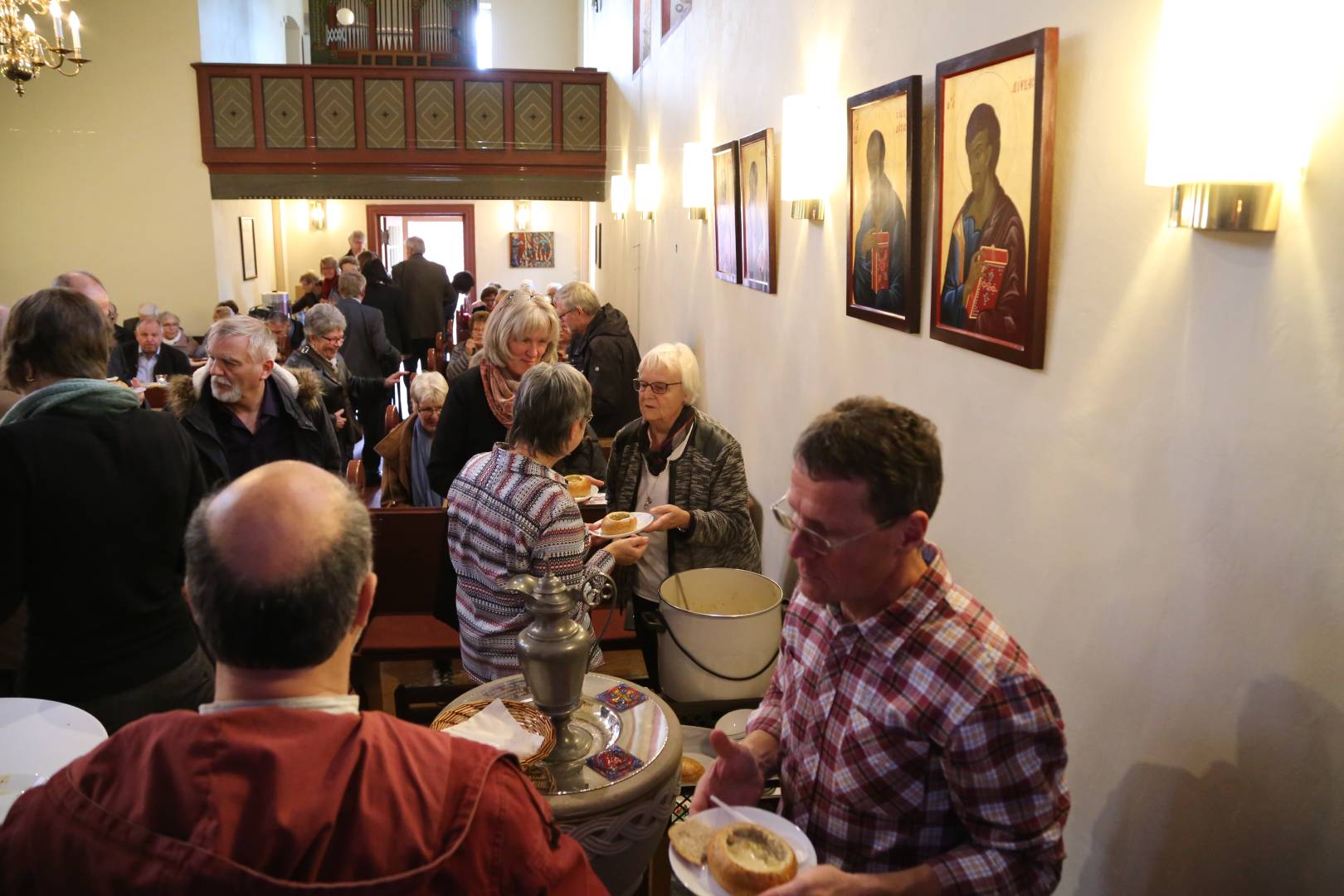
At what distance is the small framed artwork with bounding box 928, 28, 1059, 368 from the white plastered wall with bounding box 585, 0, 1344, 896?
0.05 meters

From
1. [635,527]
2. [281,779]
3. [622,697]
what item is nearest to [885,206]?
[635,527]

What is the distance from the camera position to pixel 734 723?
303 cm

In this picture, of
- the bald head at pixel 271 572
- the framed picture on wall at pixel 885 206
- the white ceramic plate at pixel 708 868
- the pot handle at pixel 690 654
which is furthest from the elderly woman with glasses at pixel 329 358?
the bald head at pixel 271 572

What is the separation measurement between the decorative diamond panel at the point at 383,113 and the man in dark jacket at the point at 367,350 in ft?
8.50

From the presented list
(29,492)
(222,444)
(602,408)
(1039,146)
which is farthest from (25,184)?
(1039,146)

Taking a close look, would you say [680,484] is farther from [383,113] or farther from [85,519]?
[383,113]

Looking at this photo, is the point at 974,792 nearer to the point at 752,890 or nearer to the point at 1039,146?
the point at 752,890

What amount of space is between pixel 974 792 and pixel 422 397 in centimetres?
376

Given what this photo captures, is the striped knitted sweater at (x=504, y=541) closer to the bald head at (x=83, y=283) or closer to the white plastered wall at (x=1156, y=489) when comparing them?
the white plastered wall at (x=1156, y=489)

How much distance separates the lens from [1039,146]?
2209mm

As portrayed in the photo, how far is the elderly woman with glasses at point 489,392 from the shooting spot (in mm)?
→ 3818

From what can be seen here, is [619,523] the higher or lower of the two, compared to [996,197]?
lower

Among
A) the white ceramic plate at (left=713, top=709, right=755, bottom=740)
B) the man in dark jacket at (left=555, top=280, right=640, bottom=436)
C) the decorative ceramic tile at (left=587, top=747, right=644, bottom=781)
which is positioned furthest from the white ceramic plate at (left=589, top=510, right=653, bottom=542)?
the man in dark jacket at (left=555, top=280, right=640, bottom=436)

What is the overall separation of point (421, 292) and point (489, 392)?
7930 millimetres
